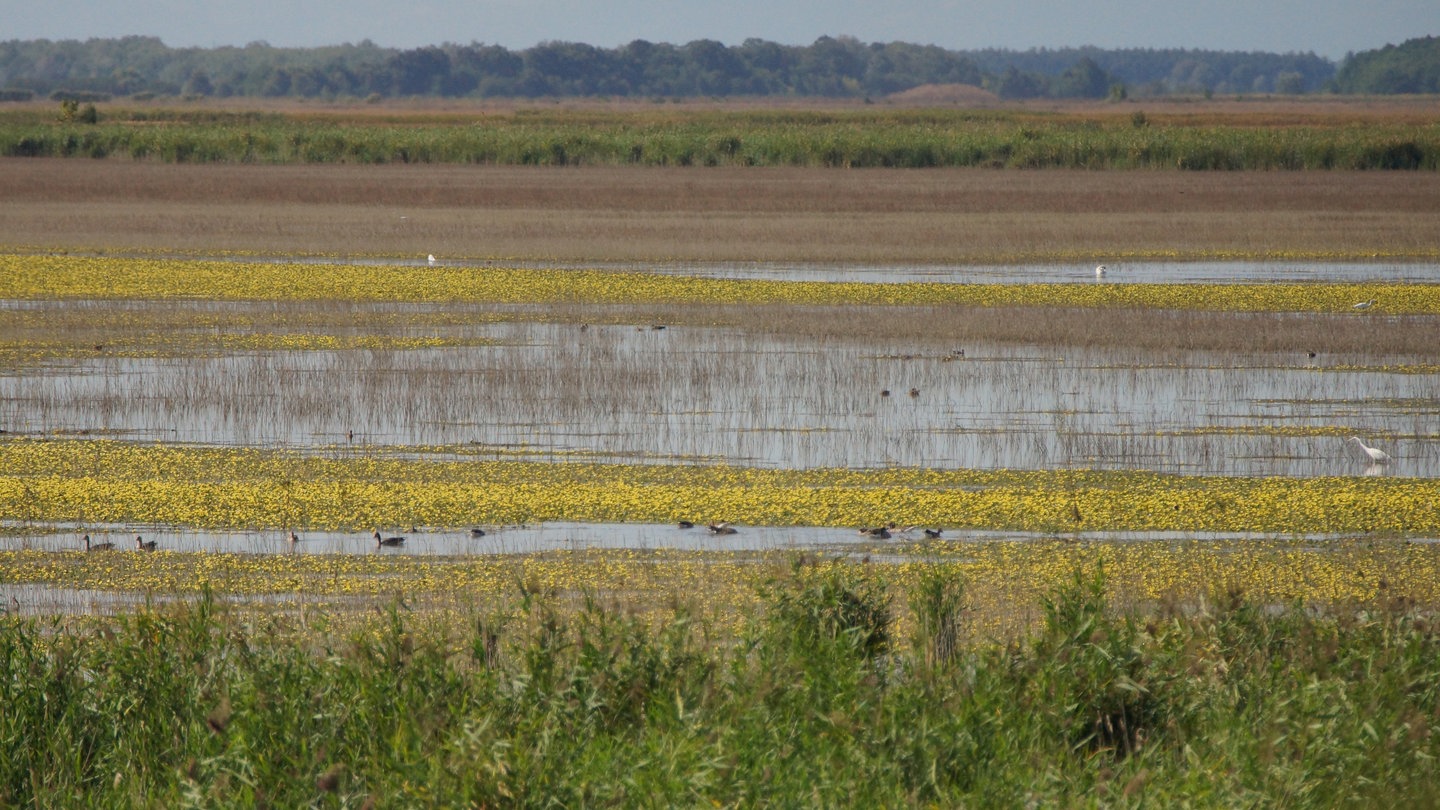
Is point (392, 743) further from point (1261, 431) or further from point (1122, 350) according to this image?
point (1122, 350)

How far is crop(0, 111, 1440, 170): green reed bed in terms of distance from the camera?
2061 inches

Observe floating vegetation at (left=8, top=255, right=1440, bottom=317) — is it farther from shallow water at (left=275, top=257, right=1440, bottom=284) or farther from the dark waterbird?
the dark waterbird

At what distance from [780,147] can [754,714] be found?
51298mm

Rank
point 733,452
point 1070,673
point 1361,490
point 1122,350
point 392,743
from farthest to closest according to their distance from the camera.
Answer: point 1122,350
point 733,452
point 1361,490
point 1070,673
point 392,743

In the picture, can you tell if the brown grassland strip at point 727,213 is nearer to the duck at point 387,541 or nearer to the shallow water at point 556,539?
the shallow water at point 556,539

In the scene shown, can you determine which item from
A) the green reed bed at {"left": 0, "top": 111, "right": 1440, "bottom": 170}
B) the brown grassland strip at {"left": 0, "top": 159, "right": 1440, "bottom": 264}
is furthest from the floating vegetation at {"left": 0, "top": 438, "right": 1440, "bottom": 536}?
the green reed bed at {"left": 0, "top": 111, "right": 1440, "bottom": 170}

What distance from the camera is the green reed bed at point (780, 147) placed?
5234 cm

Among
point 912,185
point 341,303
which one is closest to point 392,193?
point 912,185

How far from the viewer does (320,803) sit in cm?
527

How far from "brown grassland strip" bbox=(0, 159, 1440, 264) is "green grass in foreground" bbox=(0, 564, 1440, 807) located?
74.5 ft

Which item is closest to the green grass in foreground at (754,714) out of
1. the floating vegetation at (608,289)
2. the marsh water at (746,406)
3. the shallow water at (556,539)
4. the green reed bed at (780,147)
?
the shallow water at (556,539)

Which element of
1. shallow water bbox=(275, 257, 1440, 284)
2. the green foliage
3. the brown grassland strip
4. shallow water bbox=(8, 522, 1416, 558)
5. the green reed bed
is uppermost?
the green reed bed

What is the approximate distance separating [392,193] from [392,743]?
39598mm

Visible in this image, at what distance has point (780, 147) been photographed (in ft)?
184
